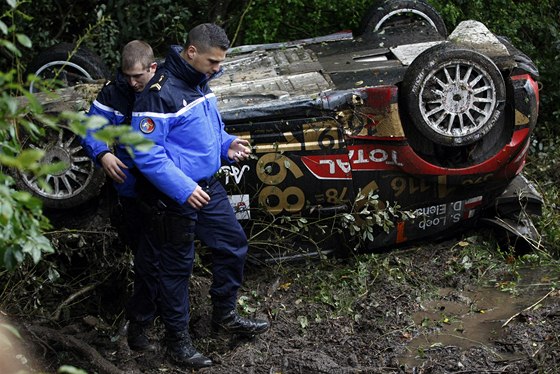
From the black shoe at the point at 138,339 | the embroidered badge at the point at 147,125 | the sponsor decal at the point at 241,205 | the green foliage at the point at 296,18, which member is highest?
the embroidered badge at the point at 147,125

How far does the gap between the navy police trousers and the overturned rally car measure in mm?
932

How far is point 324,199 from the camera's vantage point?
21.0ft

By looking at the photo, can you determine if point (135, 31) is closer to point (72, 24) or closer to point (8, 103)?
point (72, 24)

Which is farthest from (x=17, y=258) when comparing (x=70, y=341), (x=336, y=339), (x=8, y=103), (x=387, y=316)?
(x=387, y=316)

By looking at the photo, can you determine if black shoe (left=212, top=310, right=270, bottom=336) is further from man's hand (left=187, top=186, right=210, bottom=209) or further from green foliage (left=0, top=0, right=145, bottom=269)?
green foliage (left=0, top=0, right=145, bottom=269)

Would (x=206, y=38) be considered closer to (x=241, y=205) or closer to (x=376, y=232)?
(x=241, y=205)

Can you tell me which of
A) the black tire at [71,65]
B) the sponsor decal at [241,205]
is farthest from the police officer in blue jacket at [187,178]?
the black tire at [71,65]

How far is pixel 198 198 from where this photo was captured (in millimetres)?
4891

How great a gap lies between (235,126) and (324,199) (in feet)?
2.65

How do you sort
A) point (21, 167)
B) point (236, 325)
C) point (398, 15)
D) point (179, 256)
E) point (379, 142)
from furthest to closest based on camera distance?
point (398, 15) → point (379, 142) → point (236, 325) → point (179, 256) → point (21, 167)

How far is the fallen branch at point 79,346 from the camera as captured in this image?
17.4ft

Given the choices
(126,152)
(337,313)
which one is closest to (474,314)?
(337,313)

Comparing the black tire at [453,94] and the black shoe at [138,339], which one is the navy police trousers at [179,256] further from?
the black tire at [453,94]

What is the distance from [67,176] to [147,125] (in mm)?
1409
